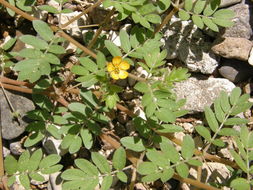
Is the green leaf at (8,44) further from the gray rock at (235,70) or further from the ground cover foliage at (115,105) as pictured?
the gray rock at (235,70)

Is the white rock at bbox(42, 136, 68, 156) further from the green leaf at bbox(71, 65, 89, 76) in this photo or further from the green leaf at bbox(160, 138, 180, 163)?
the green leaf at bbox(160, 138, 180, 163)

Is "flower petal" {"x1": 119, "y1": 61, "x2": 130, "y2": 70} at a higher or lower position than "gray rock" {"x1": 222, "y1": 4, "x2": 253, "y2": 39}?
lower

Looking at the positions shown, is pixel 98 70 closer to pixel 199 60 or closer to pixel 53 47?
pixel 53 47

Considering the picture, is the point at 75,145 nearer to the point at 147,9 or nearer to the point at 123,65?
the point at 123,65

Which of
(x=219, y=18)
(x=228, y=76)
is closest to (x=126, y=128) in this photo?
(x=228, y=76)

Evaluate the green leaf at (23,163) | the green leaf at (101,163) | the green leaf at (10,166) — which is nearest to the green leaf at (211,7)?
the green leaf at (101,163)

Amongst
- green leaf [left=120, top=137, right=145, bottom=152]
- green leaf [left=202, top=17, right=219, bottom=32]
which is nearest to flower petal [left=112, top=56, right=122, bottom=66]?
green leaf [left=120, top=137, right=145, bottom=152]
